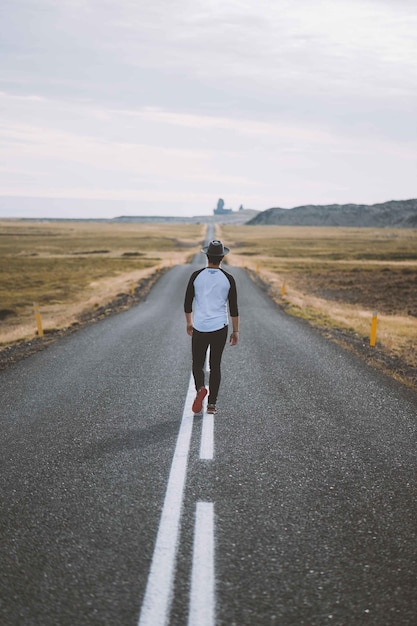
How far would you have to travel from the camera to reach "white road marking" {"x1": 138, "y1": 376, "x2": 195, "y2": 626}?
9.57 ft

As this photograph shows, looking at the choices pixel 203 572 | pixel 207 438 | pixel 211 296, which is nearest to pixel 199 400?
pixel 207 438

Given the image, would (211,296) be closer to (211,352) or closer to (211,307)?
(211,307)

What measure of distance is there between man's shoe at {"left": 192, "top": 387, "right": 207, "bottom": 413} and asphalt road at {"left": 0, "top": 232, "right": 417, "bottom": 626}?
276 millimetres

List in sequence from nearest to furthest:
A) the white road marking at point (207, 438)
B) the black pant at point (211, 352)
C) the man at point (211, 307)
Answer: the white road marking at point (207, 438), the man at point (211, 307), the black pant at point (211, 352)

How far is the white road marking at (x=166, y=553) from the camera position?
2.92 metres

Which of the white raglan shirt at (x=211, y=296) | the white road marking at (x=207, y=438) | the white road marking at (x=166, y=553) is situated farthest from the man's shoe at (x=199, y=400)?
the white road marking at (x=166, y=553)

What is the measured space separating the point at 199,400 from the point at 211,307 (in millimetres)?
1371

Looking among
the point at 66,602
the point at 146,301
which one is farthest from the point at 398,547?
the point at 146,301

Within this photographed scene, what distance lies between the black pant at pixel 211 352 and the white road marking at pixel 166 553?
4.18 ft

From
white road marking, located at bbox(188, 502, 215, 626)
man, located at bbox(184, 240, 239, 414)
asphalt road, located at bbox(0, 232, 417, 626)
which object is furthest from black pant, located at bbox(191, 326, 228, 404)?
white road marking, located at bbox(188, 502, 215, 626)

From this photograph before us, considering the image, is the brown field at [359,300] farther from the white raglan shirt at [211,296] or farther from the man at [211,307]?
the white raglan shirt at [211,296]

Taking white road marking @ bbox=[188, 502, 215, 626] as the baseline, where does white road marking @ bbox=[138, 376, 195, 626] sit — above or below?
below

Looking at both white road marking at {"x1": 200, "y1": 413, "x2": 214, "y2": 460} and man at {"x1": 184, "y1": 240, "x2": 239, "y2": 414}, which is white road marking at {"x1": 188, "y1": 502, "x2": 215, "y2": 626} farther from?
man at {"x1": 184, "y1": 240, "x2": 239, "y2": 414}

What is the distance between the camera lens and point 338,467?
16.4 ft
